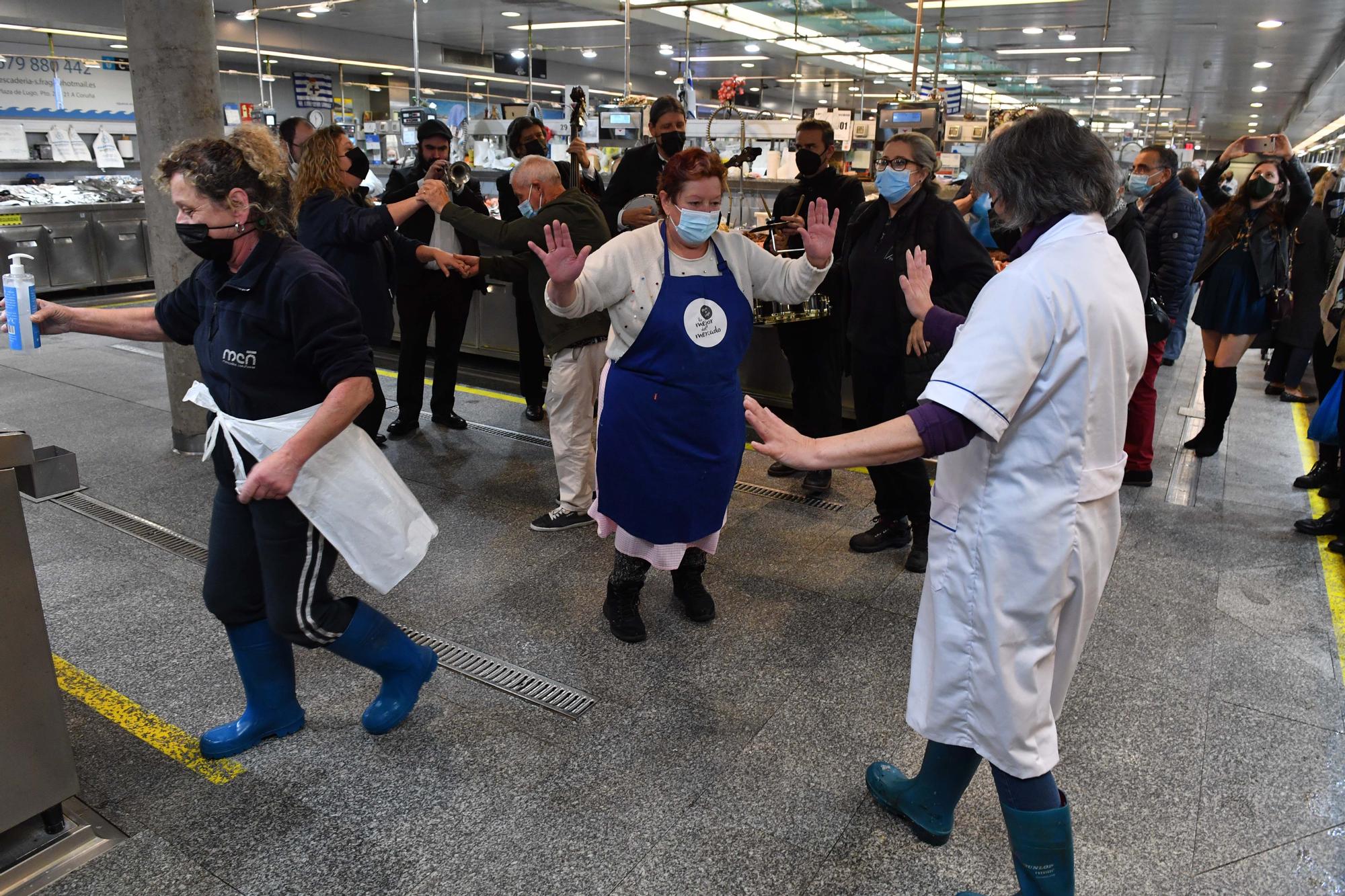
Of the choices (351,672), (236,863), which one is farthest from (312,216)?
(236,863)

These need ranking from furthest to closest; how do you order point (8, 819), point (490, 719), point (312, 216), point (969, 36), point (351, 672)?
point (969, 36), point (312, 216), point (351, 672), point (490, 719), point (8, 819)

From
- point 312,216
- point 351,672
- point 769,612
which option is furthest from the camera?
point 312,216

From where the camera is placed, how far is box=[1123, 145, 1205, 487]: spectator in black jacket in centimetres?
474

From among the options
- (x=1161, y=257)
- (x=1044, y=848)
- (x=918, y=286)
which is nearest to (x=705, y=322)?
(x=918, y=286)

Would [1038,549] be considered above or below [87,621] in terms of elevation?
above

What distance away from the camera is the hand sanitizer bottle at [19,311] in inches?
86.2

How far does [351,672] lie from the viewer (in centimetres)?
289

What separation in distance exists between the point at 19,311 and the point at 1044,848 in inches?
103

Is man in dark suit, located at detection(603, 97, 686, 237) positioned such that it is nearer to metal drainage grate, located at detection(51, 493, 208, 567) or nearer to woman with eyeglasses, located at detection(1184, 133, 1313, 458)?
metal drainage grate, located at detection(51, 493, 208, 567)

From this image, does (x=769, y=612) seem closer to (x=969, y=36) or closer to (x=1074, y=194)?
(x=1074, y=194)

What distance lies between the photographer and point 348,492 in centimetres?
221

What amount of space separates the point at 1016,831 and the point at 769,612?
1.61m

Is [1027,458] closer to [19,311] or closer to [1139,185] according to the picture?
[19,311]

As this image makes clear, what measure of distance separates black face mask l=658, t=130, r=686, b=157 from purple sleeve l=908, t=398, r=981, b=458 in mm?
3508
